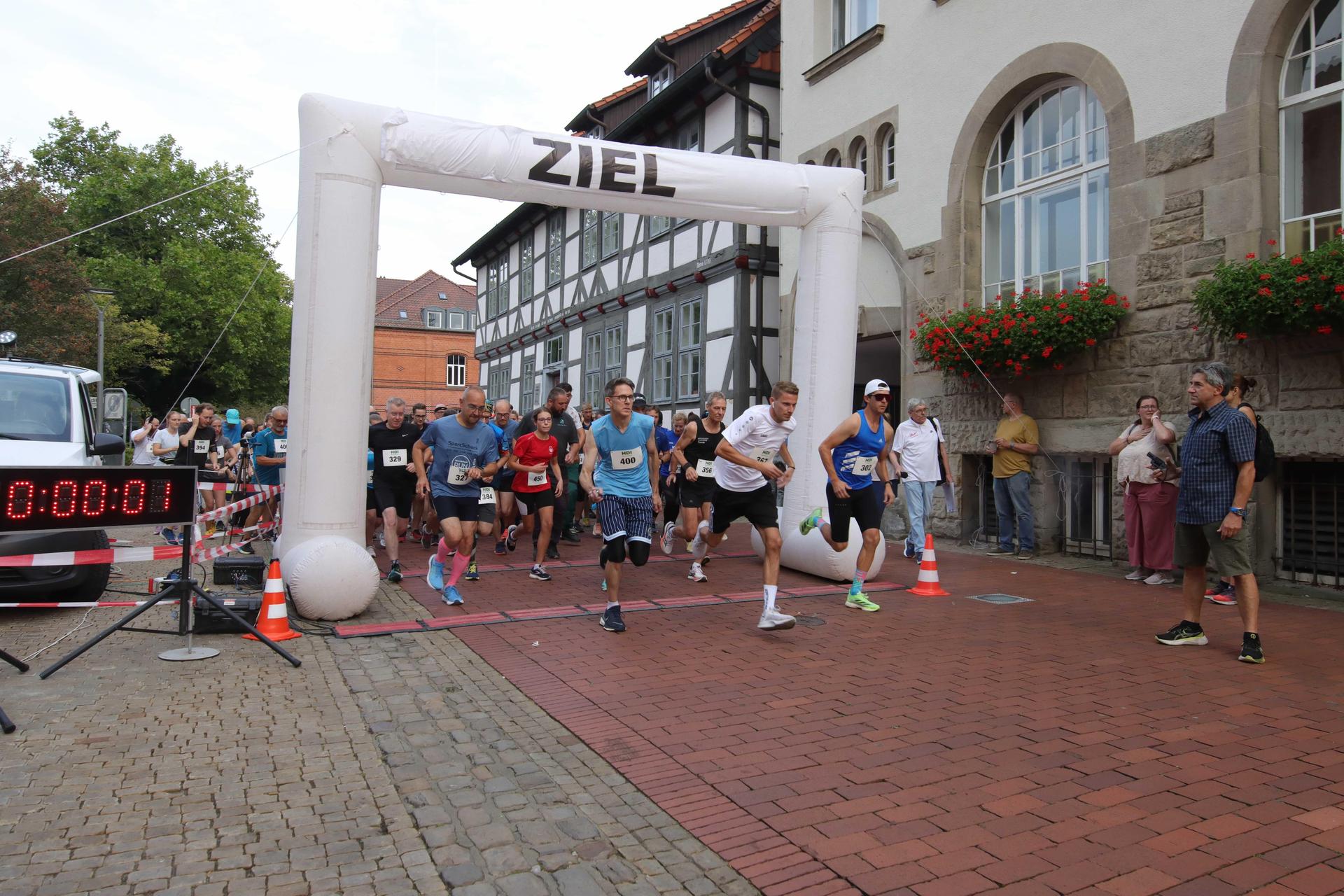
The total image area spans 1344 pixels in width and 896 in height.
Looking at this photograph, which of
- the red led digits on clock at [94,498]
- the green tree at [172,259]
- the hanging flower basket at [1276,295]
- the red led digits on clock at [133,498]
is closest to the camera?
the red led digits on clock at [94,498]

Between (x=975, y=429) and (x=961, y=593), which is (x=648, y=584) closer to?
(x=961, y=593)

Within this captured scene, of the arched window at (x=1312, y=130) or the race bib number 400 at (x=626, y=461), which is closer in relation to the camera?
the race bib number 400 at (x=626, y=461)

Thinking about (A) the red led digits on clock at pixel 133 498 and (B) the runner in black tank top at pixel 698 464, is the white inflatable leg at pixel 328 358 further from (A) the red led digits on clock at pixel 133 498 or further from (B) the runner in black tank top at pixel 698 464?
(B) the runner in black tank top at pixel 698 464

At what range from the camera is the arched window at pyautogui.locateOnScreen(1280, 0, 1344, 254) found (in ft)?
27.9

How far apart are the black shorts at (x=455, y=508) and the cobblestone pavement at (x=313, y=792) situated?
2348mm

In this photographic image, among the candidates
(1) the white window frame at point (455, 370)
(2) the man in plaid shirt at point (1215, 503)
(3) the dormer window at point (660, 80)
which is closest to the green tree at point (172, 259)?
(1) the white window frame at point (455, 370)

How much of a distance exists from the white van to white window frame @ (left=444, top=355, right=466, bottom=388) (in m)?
52.5

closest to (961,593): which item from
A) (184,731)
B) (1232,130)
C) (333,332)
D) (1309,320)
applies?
(1309,320)

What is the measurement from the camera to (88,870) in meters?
3.07

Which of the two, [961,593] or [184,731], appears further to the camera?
[961,593]

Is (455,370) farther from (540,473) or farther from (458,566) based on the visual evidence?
(458,566)

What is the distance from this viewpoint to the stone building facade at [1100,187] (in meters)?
8.65

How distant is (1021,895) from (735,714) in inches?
82.3

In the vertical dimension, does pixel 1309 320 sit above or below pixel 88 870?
above
